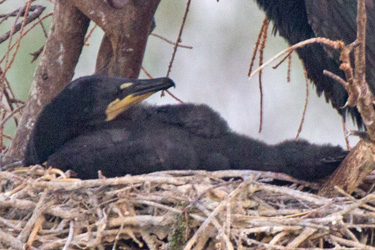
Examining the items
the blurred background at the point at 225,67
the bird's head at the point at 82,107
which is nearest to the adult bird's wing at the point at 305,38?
the bird's head at the point at 82,107

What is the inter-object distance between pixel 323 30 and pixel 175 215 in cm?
142

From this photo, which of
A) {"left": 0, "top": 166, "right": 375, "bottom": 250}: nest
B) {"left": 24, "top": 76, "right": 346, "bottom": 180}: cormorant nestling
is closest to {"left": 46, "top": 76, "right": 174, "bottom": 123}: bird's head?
{"left": 24, "top": 76, "right": 346, "bottom": 180}: cormorant nestling

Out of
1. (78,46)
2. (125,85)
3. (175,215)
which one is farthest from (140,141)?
(78,46)

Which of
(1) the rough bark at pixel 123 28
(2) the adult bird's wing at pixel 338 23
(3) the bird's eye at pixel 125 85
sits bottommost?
(3) the bird's eye at pixel 125 85

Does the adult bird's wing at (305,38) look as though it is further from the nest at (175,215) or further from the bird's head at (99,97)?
the nest at (175,215)

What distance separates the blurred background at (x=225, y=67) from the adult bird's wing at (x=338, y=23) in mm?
2671

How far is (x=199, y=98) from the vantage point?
5.97 metres

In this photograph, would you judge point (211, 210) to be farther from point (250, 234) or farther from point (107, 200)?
point (107, 200)

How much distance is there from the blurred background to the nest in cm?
356

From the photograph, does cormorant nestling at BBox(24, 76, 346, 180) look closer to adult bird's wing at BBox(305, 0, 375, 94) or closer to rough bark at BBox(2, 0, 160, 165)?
rough bark at BBox(2, 0, 160, 165)

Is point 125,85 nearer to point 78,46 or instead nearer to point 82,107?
point 82,107

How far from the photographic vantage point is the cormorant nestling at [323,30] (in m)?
3.08

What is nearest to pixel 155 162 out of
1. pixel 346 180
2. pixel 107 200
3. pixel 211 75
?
pixel 107 200

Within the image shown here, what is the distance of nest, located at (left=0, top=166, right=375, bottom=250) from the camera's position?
208cm
